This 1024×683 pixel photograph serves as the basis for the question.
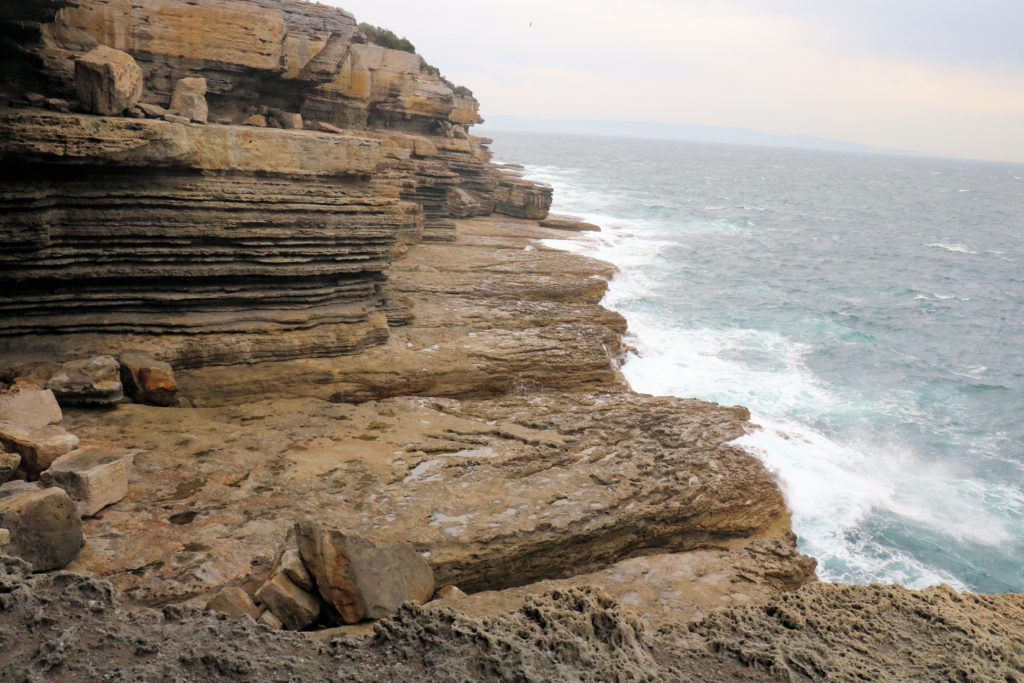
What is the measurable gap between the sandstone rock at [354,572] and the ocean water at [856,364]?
8.06 meters

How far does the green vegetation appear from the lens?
31777 mm

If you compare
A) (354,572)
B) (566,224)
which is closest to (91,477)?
(354,572)

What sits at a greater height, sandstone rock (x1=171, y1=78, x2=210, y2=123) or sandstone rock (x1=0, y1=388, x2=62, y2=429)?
sandstone rock (x1=171, y1=78, x2=210, y2=123)

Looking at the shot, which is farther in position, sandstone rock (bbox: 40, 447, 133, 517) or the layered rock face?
the layered rock face

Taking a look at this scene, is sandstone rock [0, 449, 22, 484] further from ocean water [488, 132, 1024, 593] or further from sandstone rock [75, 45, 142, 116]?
ocean water [488, 132, 1024, 593]

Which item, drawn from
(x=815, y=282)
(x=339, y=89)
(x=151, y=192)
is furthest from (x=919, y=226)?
(x=151, y=192)

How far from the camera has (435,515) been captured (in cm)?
821

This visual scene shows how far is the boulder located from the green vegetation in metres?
24.8

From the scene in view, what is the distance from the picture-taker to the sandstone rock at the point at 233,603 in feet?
19.0

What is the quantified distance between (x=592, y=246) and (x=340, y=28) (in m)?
15.6

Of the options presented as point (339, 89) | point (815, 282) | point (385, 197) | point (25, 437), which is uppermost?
point (339, 89)

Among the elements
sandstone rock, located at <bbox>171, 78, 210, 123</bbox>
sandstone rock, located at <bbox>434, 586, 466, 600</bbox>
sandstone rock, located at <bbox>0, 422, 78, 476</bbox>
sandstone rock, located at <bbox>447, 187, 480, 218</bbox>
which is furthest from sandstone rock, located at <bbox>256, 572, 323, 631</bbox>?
sandstone rock, located at <bbox>447, 187, 480, 218</bbox>

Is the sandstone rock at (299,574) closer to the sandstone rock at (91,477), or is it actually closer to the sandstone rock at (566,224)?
the sandstone rock at (91,477)

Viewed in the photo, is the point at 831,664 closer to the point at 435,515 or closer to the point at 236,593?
the point at 435,515
